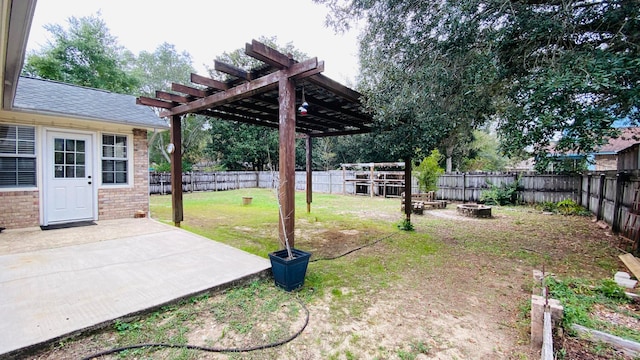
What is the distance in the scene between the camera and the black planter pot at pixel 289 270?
9.43 feet

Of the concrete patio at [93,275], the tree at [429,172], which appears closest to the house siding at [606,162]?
the tree at [429,172]

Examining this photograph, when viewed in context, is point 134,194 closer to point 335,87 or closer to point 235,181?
point 335,87

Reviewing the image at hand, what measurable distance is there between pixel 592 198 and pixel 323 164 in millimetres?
14542

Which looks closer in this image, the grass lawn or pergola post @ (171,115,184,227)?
the grass lawn

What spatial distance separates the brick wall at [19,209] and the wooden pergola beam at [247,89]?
3010 millimetres

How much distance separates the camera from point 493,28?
3680 mm

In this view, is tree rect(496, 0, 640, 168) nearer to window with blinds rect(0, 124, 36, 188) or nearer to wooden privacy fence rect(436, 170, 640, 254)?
wooden privacy fence rect(436, 170, 640, 254)

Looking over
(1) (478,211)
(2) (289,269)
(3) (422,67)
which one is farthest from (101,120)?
(1) (478,211)

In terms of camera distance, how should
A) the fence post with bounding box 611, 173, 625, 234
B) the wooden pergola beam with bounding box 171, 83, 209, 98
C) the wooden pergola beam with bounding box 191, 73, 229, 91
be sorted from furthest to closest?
the fence post with bounding box 611, 173, 625, 234 < the wooden pergola beam with bounding box 171, 83, 209, 98 < the wooden pergola beam with bounding box 191, 73, 229, 91

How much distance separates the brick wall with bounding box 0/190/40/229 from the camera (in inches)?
196

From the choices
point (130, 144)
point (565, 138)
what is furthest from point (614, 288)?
point (130, 144)

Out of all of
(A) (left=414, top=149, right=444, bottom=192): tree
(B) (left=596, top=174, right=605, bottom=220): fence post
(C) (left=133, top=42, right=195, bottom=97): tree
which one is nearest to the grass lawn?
(B) (left=596, top=174, right=605, bottom=220): fence post

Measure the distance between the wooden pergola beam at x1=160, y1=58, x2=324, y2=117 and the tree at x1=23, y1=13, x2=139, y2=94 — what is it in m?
15.1

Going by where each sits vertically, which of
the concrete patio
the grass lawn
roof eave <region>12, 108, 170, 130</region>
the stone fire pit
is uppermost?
roof eave <region>12, 108, 170, 130</region>
